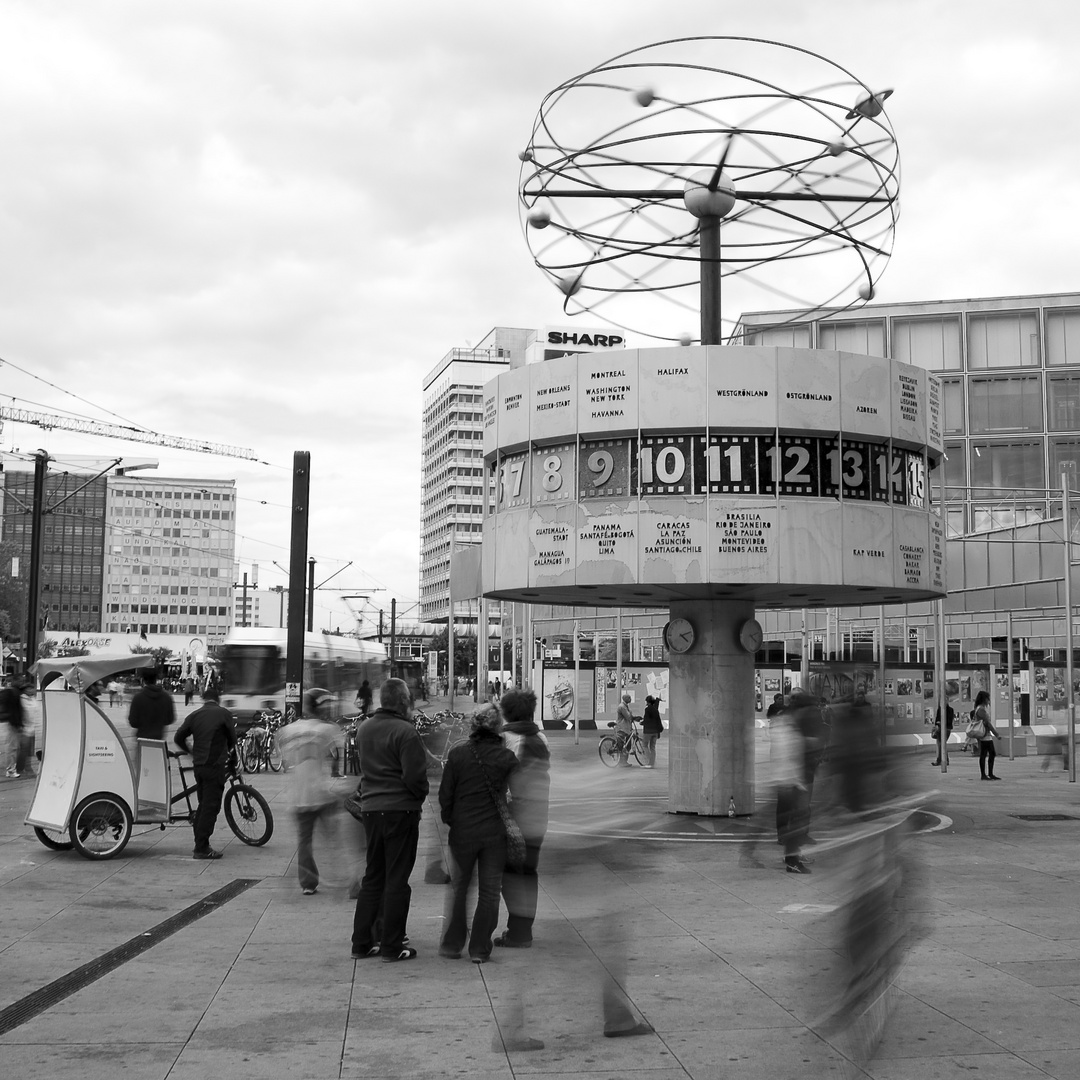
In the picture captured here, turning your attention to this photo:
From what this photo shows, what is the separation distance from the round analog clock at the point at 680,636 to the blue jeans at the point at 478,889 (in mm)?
9846

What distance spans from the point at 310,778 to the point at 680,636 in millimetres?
7916

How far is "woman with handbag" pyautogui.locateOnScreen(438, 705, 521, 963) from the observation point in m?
8.50

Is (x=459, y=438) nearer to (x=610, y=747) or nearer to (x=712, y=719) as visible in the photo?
(x=610, y=747)

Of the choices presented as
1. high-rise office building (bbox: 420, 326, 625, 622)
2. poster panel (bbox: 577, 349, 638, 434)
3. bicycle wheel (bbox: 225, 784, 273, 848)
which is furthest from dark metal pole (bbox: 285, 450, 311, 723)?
high-rise office building (bbox: 420, 326, 625, 622)

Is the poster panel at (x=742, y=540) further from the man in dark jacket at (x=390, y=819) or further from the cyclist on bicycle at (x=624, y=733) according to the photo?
the cyclist on bicycle at (x=624, y=733)

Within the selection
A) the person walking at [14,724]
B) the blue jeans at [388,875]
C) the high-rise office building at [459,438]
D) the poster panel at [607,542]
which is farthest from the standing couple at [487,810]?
the high-rise office building at [459,438]

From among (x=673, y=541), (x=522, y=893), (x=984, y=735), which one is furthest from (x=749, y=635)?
(x=984, y=735)

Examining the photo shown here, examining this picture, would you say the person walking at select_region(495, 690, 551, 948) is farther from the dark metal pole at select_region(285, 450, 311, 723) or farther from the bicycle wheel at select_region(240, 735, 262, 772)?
the dark metal pole at select_region(285, 450, 311, 723)

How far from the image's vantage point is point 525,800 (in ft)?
27.5

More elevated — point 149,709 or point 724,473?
point 724,473

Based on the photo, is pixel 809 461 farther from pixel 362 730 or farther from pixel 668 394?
pixel 362 730

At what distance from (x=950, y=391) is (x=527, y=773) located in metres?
67.4

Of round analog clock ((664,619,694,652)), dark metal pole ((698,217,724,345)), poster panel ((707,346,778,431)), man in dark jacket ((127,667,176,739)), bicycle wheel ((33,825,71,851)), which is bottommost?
bicycle wheel ((33,825,71,851))

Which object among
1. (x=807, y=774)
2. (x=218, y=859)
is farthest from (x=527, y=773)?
(x=218, y=859)
